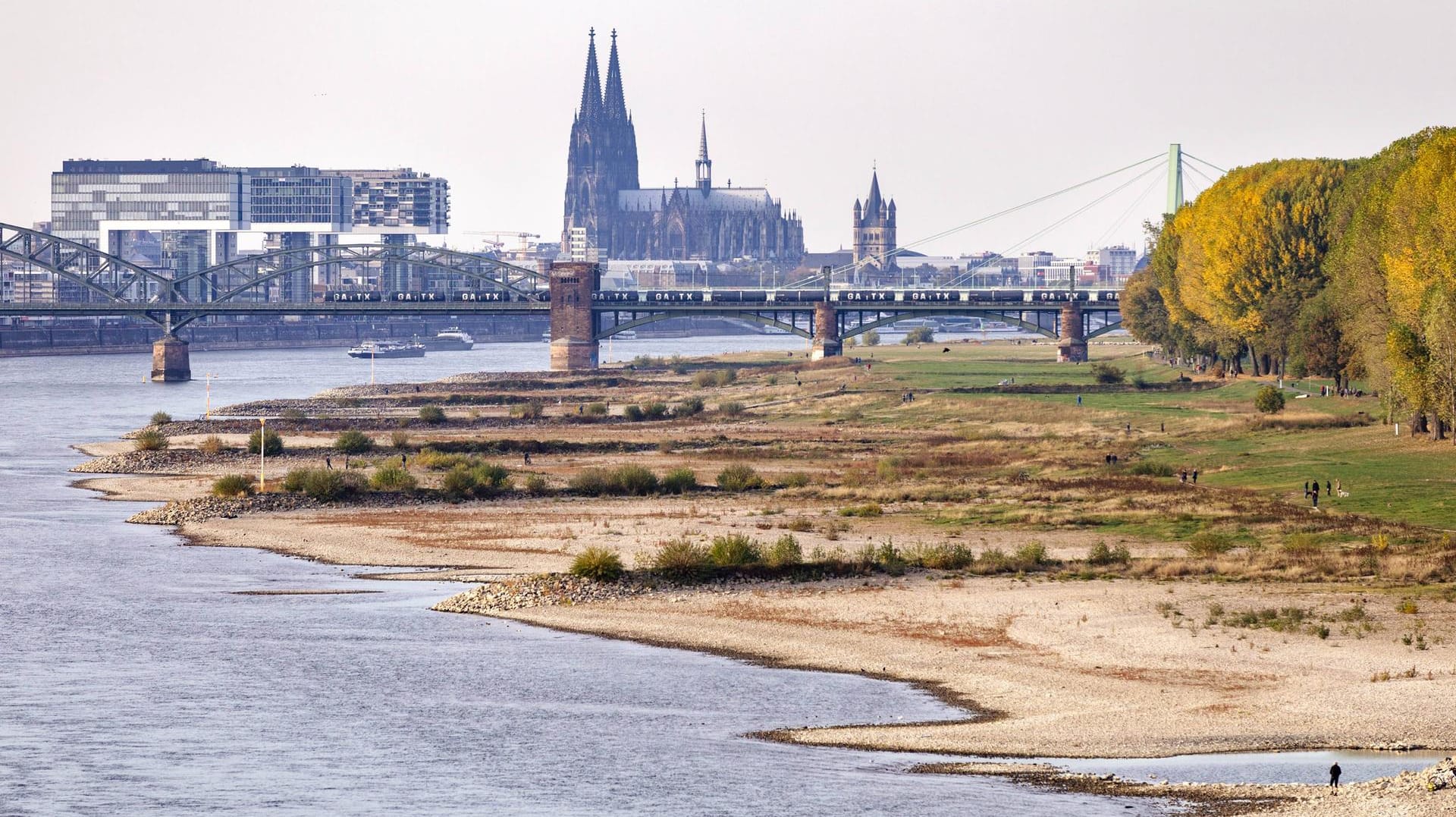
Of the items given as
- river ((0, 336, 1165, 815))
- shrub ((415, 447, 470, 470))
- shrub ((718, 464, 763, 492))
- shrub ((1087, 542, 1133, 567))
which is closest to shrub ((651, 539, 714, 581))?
river ((0, 336, 1165, 815))

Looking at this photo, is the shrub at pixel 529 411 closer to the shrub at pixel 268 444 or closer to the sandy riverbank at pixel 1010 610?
the shrub at pixel 268 444

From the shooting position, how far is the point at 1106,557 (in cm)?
5103

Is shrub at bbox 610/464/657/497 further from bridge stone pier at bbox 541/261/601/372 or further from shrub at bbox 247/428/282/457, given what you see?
bridge stone pier at bbox 541/261/601/372

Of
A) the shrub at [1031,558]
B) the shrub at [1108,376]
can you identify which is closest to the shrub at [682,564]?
the shrub at [1031,558]

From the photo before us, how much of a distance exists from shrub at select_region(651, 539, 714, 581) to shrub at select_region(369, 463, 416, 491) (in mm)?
23941

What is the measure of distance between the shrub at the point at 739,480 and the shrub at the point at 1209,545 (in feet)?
73.5

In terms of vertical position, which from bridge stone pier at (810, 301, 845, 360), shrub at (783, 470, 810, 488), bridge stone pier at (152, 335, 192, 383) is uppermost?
bridge stone pier at (810, 301, 845, 360)

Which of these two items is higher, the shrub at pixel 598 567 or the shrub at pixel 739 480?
the shrub at pixel 739 480

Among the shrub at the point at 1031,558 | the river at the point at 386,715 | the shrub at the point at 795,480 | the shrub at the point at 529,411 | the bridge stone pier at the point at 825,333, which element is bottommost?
the river at the point at 386,715

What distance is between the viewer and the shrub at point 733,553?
5059cm

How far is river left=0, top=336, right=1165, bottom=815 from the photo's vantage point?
31.6 metres

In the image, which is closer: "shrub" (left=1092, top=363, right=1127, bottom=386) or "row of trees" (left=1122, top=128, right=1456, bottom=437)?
"row of trees" (left=1122, top=128, right=1456, bottom=437)

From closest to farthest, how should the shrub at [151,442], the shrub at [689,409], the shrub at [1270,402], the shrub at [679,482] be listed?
the shrub at [679,482] → the shrub at [1270,402] → the shrub at [151,442] → the shrub at [689,409]

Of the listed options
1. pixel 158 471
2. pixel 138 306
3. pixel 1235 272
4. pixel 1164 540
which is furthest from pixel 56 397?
pixel 1164 540
